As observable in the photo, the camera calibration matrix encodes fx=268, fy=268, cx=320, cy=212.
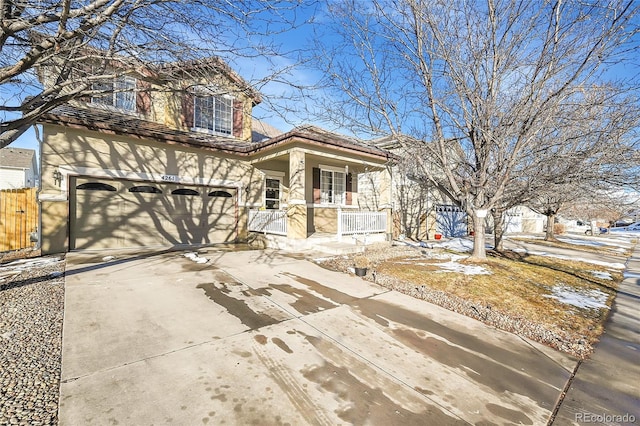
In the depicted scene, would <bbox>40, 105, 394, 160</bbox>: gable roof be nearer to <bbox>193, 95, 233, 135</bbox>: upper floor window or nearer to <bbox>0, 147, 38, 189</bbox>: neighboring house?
<bbox>193, 95, 233, 135</bbox>: upper floor window

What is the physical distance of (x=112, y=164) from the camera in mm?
8438

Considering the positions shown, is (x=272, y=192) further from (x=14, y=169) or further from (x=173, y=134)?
(x=14, y=169)

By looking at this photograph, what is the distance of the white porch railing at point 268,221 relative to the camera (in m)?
9.36

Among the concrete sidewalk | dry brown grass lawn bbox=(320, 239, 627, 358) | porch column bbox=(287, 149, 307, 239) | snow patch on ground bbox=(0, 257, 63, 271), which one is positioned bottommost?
the concrete sidewalk

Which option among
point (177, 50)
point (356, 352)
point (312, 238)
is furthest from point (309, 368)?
point (312, 238)

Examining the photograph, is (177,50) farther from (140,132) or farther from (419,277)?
(419,277)

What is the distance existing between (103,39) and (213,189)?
6.42 meters

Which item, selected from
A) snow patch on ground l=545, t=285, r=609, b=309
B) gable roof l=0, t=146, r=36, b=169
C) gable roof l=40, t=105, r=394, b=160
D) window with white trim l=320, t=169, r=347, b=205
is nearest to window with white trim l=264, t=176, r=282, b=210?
gable roof l=40, t=105, r=394, b=160

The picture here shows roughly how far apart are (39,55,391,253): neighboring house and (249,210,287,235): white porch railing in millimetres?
39

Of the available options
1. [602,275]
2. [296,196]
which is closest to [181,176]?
[296,196]

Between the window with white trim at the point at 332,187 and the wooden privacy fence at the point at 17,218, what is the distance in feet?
33.4

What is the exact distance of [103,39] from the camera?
4.23 metres

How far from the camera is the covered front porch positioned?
8.91m

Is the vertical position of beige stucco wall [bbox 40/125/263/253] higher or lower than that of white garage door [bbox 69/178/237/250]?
higher
